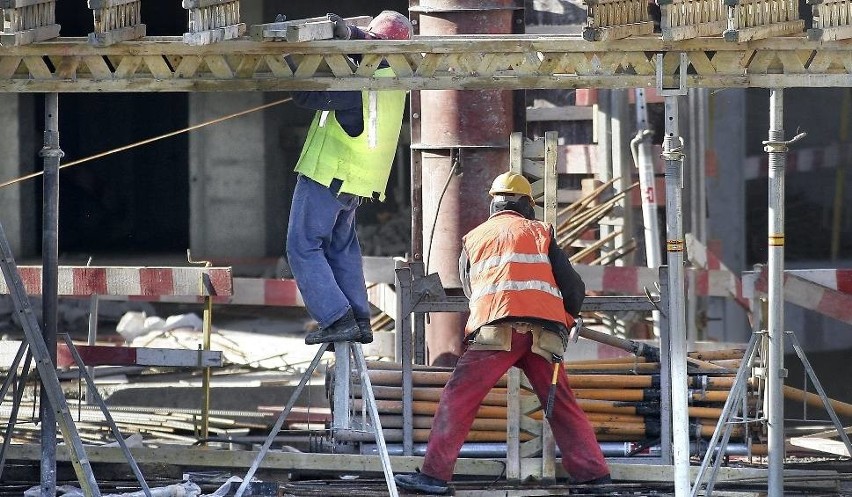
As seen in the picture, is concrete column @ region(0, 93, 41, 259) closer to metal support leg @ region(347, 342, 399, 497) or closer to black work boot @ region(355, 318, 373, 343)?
black work boot @ region(355, 318, 373, 343)

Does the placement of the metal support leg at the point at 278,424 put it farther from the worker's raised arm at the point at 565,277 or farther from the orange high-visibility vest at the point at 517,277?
the worker's raised arm at the point at 565,277

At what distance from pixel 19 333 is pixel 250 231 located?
17.3ft

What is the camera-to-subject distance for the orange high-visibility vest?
8.94 metres

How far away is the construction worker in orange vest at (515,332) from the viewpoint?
896 centimetres

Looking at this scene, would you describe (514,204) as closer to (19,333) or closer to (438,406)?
(438,406)

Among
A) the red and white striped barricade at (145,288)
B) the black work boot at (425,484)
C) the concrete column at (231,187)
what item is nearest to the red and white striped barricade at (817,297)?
the black work boot at (425,484)

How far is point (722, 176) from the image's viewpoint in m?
15.9

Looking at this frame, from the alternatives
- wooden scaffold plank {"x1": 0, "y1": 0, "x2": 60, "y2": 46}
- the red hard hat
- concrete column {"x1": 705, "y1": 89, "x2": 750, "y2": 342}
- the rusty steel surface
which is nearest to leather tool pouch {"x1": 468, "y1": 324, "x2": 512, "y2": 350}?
the red hard hat

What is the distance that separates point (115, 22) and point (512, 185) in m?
2.46

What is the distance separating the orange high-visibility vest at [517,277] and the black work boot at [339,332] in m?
0.72

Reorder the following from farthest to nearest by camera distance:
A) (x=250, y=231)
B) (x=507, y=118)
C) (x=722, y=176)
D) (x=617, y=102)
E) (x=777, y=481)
Answer: (x=250, y=231) → (x=722, y=176) → (x=617, y=102) → (x=507, y=118) → (x=777, y=481)

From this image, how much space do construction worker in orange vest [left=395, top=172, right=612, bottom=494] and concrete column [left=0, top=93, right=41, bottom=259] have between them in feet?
42.0

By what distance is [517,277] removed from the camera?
8.95 meters

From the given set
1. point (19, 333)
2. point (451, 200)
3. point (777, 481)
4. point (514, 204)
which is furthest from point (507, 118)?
point (19, 333)
